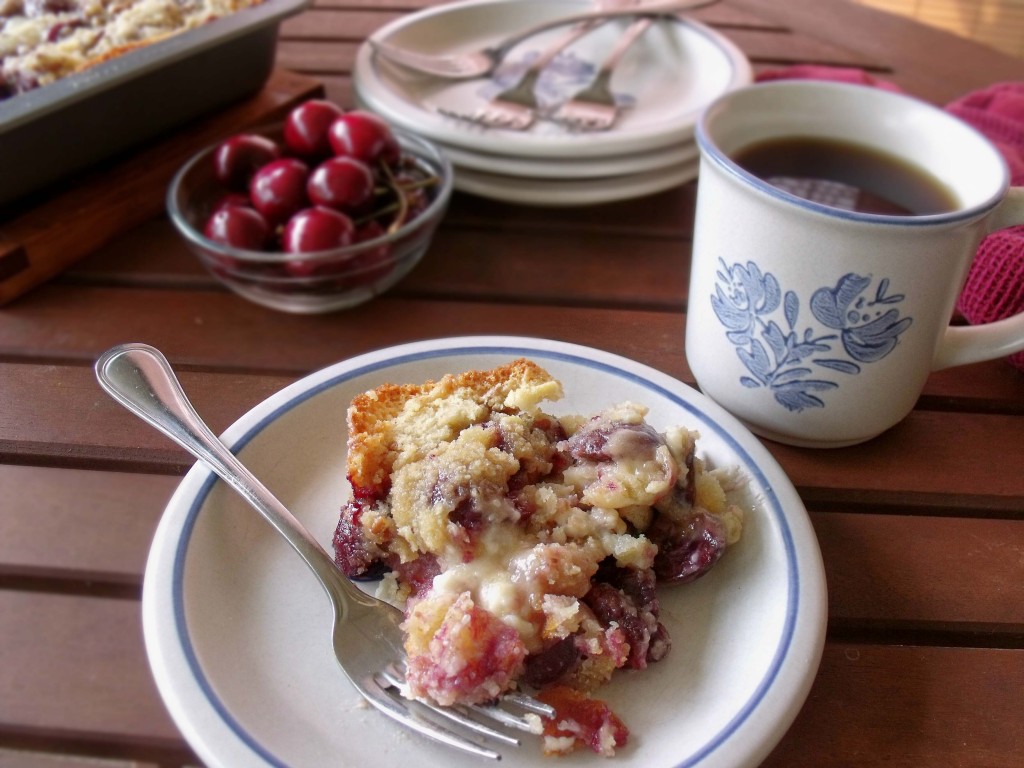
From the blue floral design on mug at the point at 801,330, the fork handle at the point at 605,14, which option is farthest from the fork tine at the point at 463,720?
the fork handle at the point at 605,14

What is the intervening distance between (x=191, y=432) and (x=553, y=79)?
0.89 m

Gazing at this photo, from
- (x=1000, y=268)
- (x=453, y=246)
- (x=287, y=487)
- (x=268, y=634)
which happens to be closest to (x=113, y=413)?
(x=287, y=487)

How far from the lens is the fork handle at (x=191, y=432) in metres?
0.69

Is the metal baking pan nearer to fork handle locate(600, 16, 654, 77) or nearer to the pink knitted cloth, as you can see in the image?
fork handle locate(600, 16, 654, 77)

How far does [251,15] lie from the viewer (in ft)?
4.02

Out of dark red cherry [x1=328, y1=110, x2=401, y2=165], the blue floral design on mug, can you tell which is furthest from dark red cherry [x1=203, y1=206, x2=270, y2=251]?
the blue floral design on mug

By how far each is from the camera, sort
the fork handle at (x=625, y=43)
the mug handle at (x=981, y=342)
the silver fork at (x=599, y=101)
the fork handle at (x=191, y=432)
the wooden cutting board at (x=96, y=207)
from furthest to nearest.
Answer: the fork handle at (x=625, y=43)
the silver fork at (x=599, y=101)
the wooden cutting board at (x=96, y=207)
the mug handle at (x=981, y=342)
the fork handle at (x=191, y=432)

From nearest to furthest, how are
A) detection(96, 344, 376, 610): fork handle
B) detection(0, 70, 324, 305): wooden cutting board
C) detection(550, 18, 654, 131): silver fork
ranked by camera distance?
detection(96, 344, 376, 610): fork handle, detection(0, 70, 324, 305): wooden cutting board, detection(550, 18, 654, 131): silver fork

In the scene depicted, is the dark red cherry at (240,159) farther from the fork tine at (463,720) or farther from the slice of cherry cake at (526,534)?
the fork tine at (463,720)

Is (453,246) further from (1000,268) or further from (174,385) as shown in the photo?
(1000,268)

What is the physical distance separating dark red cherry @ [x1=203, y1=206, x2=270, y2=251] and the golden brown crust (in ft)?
1.10

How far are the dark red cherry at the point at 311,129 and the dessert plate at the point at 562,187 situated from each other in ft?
0.60

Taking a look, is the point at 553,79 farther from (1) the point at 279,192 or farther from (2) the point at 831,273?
(2) the point at 831,273

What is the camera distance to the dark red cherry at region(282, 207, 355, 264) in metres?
1.01
